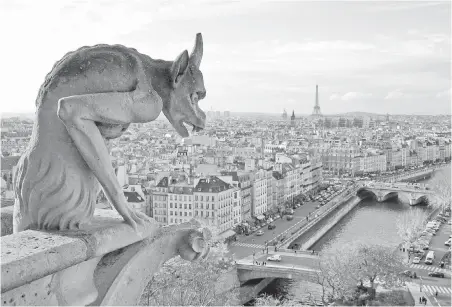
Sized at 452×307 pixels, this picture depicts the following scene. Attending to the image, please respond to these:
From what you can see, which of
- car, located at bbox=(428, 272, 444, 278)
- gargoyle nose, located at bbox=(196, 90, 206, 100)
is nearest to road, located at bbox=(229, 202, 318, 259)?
car, located at bbox=(428, 272, 444, 278)

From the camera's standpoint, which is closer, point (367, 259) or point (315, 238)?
point (367, 259)

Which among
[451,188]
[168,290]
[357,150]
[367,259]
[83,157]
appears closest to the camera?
[83,157]

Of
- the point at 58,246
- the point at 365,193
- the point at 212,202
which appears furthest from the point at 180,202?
the point at 58,246

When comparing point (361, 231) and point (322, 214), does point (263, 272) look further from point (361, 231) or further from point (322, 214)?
point (322, 214)

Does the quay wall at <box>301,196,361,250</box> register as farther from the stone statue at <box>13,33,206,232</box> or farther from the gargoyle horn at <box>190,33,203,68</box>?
the stone statue at <box>13,33,206,232</box>

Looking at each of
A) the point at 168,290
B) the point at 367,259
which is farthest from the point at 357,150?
the point at 168,290

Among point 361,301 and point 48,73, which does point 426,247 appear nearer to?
point 361,301

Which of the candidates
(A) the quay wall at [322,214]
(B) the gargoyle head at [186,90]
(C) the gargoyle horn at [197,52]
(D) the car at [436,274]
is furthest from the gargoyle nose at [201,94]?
(A) the quay wall at [322,214]

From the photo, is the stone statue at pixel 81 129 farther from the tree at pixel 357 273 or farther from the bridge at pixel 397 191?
the bridge at pixel 397 191
